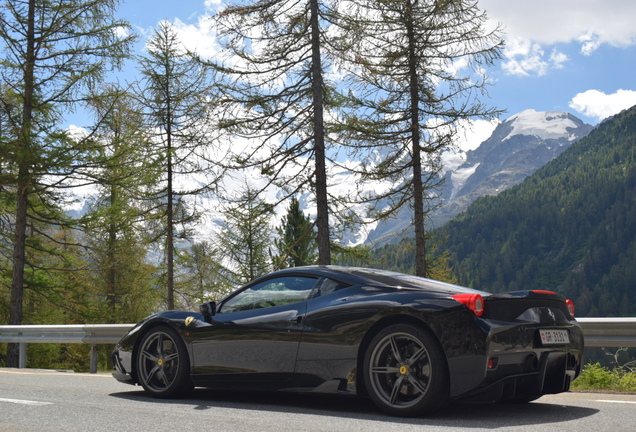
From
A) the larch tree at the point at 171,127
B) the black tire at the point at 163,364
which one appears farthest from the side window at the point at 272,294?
the larch tree at the point at 171,127

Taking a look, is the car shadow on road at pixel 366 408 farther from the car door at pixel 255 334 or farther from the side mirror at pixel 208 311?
the side mirror at pixel 208 311

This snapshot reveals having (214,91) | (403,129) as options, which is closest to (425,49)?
(403,129)

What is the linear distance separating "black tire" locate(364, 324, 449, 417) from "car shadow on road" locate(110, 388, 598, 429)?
112 millimetres

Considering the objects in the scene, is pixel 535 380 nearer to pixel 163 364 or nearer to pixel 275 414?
pixel 275 414

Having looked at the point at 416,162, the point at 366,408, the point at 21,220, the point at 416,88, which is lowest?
the point at 366,408

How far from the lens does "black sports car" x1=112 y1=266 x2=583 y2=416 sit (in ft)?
15.6

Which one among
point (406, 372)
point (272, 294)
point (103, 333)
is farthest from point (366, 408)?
point (103, 333)

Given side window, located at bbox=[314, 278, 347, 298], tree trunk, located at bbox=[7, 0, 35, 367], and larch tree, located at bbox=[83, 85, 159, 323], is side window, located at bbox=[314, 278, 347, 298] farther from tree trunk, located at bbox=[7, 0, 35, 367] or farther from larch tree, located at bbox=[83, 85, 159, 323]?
tree trunk, located at bbox=[7, 0, 35, 367]

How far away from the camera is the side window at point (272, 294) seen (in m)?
5.77

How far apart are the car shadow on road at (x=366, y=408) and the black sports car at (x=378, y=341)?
0.47 feet

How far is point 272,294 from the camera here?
19.5 feet

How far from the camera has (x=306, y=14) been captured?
57.1ft

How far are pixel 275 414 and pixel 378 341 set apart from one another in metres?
0.98

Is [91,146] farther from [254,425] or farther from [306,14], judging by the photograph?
[254,425]
